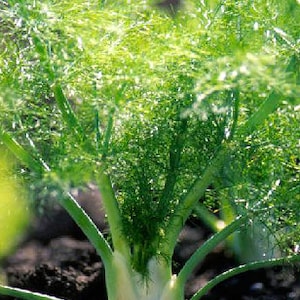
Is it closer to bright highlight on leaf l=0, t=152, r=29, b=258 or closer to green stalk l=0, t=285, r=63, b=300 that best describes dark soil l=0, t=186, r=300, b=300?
bright highlight on leaf l=0, t=152, r=29, b=258

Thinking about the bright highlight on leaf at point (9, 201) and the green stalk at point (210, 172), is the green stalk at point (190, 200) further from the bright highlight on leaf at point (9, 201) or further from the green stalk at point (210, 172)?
the bright highlight on leaf at point (9, 201)

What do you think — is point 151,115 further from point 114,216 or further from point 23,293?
point 23,293

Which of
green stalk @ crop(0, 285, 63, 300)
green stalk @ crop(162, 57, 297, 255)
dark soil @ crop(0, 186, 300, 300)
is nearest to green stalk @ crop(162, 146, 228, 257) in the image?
green stalk @ crop(162, 57, 297, 255)

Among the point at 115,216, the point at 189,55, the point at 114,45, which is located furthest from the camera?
the point at 115,216

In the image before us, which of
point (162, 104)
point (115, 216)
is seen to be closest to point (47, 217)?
point (115, 216)

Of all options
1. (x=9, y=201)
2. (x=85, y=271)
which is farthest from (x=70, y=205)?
(x=85, y=271)

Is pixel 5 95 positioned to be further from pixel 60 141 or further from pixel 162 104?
pixel 162 104

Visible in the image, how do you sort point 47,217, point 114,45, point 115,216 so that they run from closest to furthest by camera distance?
point 114,45
point 115,216
point 47,217
